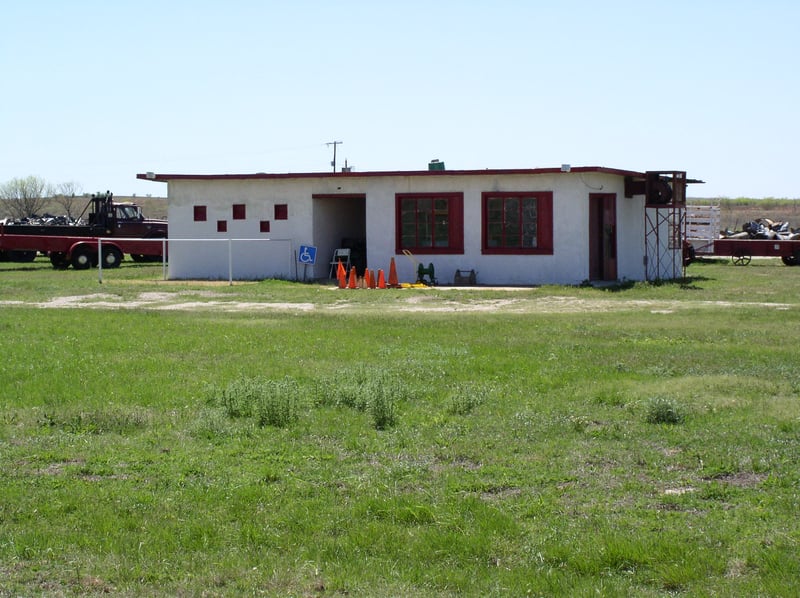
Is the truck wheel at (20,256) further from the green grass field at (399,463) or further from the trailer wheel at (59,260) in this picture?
the green grass field at (399,463)

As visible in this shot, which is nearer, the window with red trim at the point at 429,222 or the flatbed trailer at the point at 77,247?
the window with red trim at the point at 429,222

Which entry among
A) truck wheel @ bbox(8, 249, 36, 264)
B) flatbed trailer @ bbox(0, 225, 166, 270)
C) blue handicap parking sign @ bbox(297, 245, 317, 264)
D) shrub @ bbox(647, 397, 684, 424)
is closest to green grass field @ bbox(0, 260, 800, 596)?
shrub @ bbox(647, 397, 684, 424)

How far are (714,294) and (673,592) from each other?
20.8 metres

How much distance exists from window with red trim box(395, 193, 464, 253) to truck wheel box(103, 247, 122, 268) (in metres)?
13.2

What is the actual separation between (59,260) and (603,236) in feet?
65.8

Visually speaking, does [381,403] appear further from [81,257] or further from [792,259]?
[792,259]

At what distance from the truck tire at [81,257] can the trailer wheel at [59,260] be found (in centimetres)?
34

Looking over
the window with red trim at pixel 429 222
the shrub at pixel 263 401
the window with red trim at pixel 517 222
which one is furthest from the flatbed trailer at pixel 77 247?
the shrub at pixel 263 401

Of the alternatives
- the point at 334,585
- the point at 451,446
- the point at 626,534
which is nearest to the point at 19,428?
the point at 451,446

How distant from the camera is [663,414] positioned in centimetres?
945

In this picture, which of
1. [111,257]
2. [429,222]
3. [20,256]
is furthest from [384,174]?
[20,256]

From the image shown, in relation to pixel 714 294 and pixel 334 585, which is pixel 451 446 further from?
pixel 714 294

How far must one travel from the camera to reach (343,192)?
31.2 metres

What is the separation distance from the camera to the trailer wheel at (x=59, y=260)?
39.0 meters
